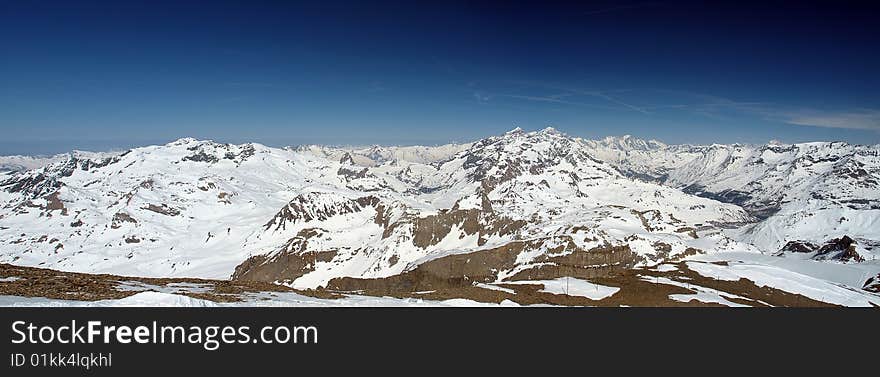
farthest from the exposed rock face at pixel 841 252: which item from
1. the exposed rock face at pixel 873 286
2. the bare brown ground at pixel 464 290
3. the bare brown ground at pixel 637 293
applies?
the bare brown ground at pixel 637 293

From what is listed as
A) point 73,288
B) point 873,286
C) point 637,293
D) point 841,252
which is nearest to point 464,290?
point 637,293

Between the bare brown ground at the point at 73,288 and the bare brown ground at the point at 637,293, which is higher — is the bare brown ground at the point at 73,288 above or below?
above

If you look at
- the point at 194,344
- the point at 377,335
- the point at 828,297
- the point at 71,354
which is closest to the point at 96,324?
the point at 71,354

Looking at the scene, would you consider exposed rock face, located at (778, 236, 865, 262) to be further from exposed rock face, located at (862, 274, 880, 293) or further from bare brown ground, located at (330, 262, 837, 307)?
bare brown ground, located at (330, 262, 837, 307)

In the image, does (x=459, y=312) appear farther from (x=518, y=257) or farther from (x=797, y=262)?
(x=797, y=262)

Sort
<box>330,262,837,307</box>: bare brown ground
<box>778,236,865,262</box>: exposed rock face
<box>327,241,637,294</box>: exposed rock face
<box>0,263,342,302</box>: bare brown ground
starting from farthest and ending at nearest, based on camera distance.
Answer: <box>778,236,865,262</box>: exposed rock face < <box>327,241,637,294</box>: exposed rock face < <box>330,262,837,307</box>: bare brown ground < <box>0,263,342,302</box>: bare brown ground

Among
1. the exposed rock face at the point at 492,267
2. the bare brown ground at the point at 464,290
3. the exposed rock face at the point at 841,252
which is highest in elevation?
the bare brown ground at the point at 464,290

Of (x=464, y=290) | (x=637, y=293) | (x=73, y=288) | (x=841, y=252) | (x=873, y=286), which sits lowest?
(x=873, y=286)

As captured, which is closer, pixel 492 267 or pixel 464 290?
pixel 464 290

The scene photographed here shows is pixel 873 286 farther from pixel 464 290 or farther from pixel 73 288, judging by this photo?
pixel 73 288

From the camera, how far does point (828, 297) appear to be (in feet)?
237

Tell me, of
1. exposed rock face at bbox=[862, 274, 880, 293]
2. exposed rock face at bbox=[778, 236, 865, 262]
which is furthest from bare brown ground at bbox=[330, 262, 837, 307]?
exposed rock face at bbox=[778, 236, 865, 262]

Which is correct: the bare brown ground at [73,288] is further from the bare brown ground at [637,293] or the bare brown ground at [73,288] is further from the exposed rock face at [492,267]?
the exposed rock face at [492,267]

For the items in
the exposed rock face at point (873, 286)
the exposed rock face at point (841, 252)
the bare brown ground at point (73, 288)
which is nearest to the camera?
Result: the bare brown ground at point (73, 288)
